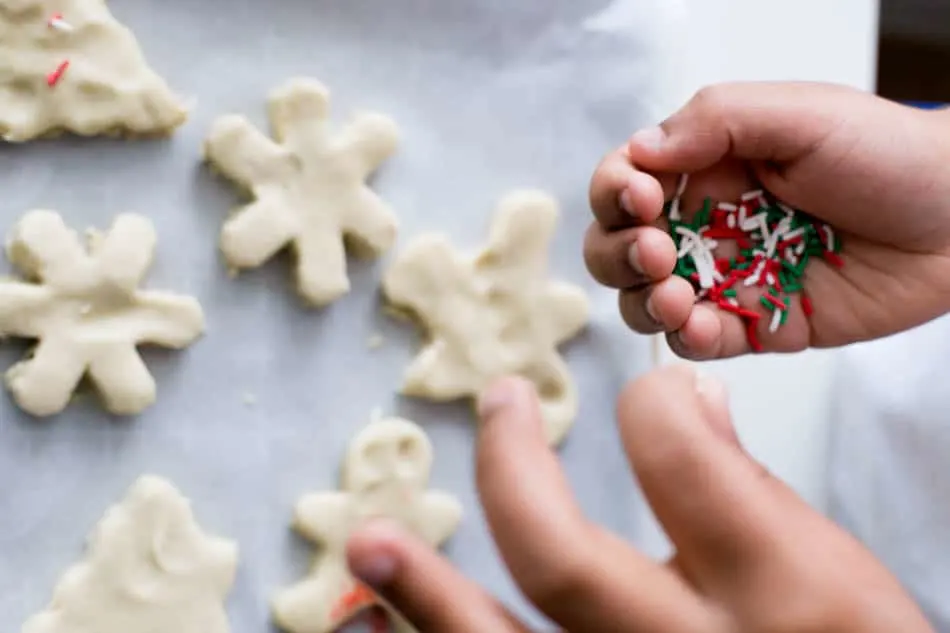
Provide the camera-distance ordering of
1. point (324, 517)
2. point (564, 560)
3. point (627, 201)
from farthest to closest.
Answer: point (324, 517)
point (627, 201)
point (564, 560)

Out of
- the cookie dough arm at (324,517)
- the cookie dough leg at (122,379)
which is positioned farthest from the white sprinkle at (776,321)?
the cookie dough leg at (122,379)

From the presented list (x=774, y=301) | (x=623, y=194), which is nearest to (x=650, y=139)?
(x=623, y=194)

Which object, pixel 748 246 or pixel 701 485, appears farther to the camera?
pixel 748 246

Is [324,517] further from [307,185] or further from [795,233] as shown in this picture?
[795,233]

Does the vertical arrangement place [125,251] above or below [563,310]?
above

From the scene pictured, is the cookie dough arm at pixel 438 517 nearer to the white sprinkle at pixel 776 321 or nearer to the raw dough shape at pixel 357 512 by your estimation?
the raw dough shape at pixel 357 512

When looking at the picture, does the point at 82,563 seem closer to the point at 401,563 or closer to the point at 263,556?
the point at 263,556
